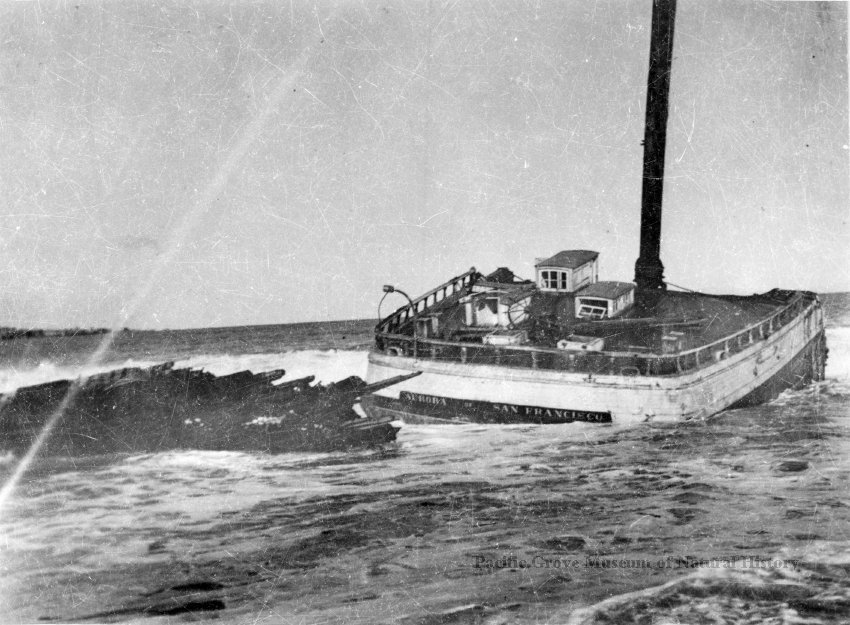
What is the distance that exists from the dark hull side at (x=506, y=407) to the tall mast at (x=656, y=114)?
5.76 ft

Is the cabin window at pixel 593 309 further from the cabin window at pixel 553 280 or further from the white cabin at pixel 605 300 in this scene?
the cabin window at pixel 553 280

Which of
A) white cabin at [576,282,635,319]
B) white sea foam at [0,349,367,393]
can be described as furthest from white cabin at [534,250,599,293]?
white sea foam at [0,349,367,393]

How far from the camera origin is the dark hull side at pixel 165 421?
18.5 feet

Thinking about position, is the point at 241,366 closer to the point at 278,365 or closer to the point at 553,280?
the point at 278,365

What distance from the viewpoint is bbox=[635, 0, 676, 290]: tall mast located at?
563 cm

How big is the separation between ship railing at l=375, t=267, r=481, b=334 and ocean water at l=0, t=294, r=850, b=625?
90 centimetres

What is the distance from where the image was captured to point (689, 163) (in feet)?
19.2

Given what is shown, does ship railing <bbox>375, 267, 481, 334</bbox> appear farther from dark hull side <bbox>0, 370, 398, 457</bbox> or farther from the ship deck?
dark hull side <bbox>0, 370, 398, 457</bbox>

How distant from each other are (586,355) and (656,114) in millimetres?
2056

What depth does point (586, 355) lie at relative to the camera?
6203 millimetres

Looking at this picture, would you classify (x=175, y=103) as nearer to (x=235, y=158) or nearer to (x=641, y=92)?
(x=235, y=158)

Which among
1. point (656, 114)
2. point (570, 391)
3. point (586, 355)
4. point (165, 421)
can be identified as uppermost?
point (656, 114)

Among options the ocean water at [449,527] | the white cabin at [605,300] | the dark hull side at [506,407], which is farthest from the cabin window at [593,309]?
the ocean water at [449,527]

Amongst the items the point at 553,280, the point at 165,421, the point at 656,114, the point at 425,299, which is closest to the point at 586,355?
the point at 553,280
